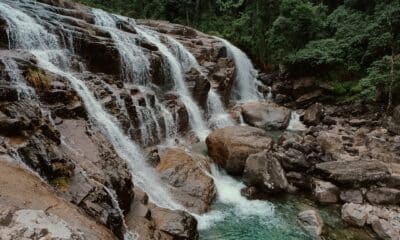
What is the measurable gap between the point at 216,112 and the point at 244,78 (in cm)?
556

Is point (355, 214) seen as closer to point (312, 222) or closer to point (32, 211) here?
point (312, 222)

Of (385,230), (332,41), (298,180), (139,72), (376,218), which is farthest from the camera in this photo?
(332,41)

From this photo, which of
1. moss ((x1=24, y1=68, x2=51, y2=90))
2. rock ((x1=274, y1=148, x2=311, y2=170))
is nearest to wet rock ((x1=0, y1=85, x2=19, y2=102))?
moss ((x1=24, y1=68, x2=51, y2=90))

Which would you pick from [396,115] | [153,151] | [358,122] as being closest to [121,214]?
[153,151]

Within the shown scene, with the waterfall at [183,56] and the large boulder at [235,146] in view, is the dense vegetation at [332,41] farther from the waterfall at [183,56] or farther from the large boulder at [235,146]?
the large boulder at [235,146]

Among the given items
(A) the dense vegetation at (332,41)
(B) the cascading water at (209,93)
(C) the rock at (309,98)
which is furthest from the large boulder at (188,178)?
(C) the rock at (309,98)

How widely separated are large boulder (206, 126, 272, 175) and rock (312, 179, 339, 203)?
7.77 feet

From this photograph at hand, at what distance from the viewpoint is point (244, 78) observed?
23172 millimetres

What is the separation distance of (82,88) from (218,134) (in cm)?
514

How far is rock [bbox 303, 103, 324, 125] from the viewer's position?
17.9 meters

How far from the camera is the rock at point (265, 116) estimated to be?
57.0 feet

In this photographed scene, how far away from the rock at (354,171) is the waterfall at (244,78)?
11.2 m

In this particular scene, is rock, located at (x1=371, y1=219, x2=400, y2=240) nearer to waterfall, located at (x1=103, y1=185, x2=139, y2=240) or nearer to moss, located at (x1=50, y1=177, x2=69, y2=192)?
waterfall, located at (x1=103, y1=185, x2=139, y2=240)

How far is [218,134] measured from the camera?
13094mm
